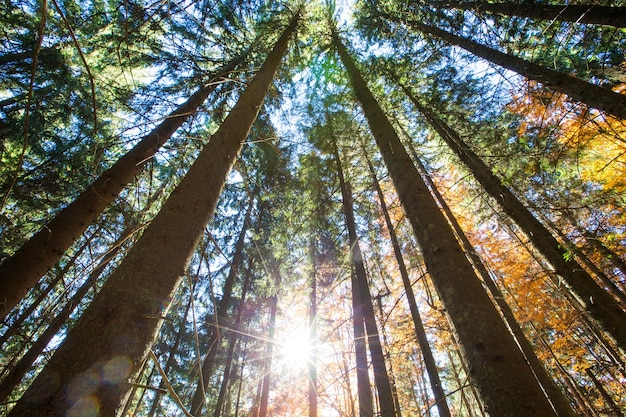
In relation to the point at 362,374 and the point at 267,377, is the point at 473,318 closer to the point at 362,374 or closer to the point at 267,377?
the point at 362,374

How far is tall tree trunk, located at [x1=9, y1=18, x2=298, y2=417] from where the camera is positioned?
0.94 meters

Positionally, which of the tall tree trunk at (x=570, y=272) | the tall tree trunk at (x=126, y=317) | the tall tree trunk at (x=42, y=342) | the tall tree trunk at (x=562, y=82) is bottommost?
the tall tree trunk at (x=126, y=317)

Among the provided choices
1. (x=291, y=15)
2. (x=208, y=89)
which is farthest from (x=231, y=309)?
(x=291, y=15)

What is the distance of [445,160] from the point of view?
9.69 metres

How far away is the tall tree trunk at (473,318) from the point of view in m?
1.32

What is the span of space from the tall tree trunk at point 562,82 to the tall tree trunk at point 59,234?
5552 millimetres

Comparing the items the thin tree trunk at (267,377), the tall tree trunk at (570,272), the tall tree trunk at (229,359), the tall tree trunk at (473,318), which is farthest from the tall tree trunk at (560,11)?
the thin tree trunk at (267,377)

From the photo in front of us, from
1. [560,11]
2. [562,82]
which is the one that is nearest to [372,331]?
[562,82]

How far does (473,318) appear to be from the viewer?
5.34 feet

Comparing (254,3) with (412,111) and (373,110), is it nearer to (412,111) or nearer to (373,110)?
(373,110)

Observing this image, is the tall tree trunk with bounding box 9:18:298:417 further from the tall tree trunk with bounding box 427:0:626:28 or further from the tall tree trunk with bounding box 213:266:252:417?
the tall tree trunk with bounding box 213:266:252:417

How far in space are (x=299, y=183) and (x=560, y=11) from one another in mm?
6605

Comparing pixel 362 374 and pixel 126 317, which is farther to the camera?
pixel 362 374

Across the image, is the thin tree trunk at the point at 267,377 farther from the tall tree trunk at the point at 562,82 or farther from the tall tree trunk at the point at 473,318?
the tall tree trunk at the point at 562,82
